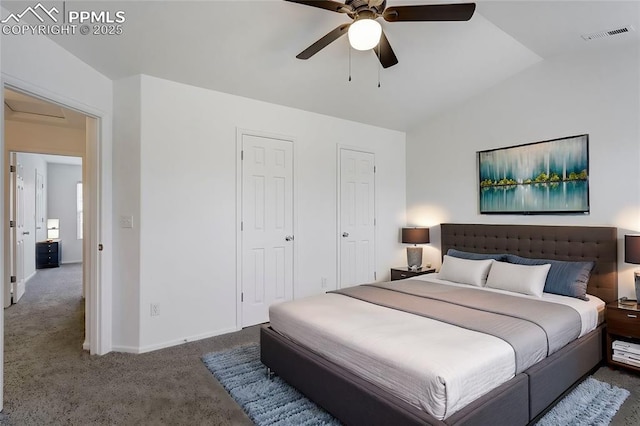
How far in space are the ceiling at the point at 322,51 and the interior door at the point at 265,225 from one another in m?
0.65

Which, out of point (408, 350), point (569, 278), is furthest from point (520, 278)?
point (408, 350)

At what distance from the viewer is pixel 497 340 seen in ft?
6.42

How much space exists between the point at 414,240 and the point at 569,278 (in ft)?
6.29

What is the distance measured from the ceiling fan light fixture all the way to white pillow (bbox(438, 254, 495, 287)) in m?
2.51

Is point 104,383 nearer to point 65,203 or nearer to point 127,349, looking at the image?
point 127,349

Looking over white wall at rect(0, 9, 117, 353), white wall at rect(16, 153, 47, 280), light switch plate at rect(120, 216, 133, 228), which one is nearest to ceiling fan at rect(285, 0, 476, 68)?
white wall at rect(0, 9, 117, 353)

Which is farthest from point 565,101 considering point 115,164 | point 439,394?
point 115,164

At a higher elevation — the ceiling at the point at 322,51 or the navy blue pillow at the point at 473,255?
the ceiling at the point at 322,51

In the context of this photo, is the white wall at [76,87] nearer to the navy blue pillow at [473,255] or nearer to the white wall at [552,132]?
the navy blue pillow at [473,255]

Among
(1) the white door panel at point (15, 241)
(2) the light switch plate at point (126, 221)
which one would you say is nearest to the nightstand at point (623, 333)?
(2) the light switch plate at point (126, 221)

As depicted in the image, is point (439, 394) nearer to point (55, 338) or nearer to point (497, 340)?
point (497, 340)

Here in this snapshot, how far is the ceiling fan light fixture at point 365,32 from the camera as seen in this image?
2.16 m

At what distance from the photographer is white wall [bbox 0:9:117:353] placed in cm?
234

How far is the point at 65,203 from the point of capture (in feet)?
29.6
